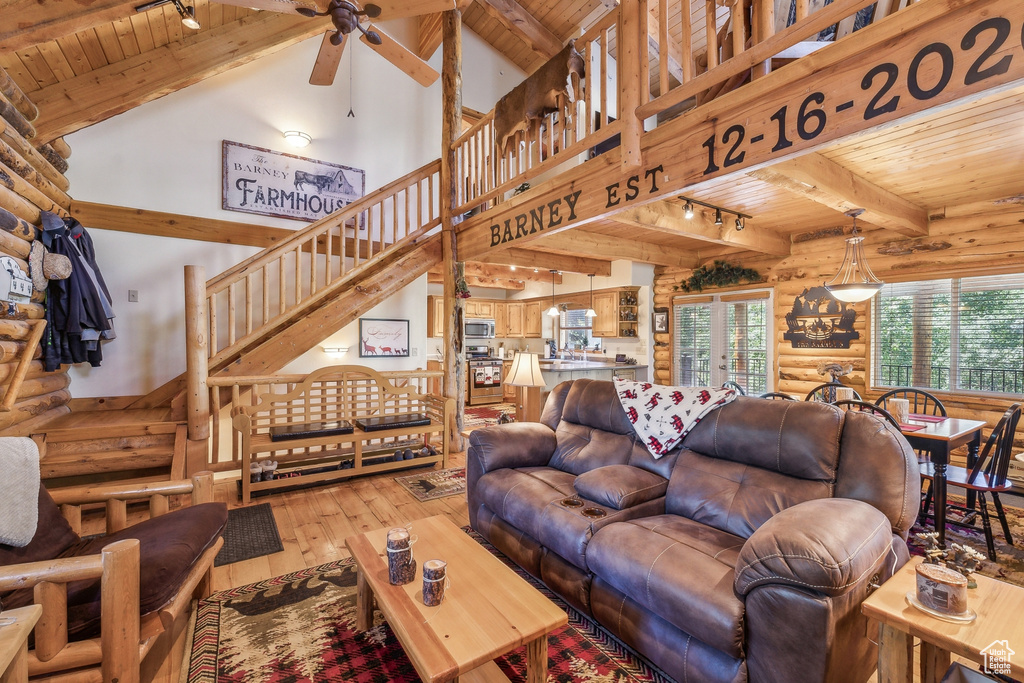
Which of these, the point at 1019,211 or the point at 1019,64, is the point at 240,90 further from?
the point at 1019,211

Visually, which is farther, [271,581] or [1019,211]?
[1019,211]

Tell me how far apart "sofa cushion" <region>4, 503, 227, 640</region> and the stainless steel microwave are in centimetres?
665

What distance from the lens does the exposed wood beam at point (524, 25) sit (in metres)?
5.34

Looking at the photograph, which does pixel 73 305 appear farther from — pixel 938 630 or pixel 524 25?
pixel 524 25

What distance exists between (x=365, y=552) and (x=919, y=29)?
3022 mm

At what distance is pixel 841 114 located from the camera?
5.95 ft

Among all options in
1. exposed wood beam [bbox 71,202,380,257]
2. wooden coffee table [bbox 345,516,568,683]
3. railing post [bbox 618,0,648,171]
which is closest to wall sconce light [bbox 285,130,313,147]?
exposed wood beam [bbox 71,202,380,257]

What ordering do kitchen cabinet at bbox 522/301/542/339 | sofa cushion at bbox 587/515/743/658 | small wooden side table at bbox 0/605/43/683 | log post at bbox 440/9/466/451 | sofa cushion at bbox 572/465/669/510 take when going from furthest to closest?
kitchen cabinet at bbox 522/301/542/339, log post at bbox 440/9/466/451, sofa cushion at bbox 572/465/669/510, sofa cushion at bbox 587/515/743/658, small wooden side table at bbox 0/605/43/683

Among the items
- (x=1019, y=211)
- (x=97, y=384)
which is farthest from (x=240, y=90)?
(x=1019, y=211)

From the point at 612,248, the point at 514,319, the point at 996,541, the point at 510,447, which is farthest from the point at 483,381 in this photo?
the point at 996,541

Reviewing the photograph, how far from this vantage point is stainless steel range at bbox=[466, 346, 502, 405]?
26.6 feet

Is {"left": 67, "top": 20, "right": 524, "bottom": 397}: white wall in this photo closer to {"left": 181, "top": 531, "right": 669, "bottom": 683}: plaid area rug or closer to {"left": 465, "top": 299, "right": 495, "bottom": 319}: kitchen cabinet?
{"left": 181, "top": 531, "right": 669, "bottom": 683}: plaid area rug

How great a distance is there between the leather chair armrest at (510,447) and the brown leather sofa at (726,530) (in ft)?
0.03
